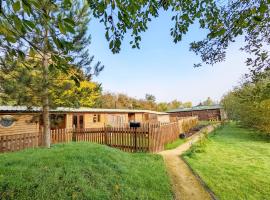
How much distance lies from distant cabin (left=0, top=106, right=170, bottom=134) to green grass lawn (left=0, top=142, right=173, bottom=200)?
19.3ft

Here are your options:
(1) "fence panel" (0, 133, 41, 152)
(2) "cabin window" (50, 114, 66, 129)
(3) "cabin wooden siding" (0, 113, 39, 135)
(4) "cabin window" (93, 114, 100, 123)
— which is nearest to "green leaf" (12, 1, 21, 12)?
(1) "fence panel" (0, 133, 41, 152)

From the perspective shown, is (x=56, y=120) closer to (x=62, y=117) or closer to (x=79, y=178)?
(x=62, y=117)

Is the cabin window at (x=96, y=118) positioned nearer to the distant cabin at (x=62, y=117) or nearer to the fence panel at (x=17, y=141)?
the distant cabin at (x=62, y=117)

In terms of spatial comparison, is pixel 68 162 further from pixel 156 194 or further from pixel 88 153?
pixel 156 194

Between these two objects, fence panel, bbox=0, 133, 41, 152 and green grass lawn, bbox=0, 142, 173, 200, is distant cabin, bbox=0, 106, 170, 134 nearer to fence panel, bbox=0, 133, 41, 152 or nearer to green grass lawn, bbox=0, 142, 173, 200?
fence panel, bbox=0, 133, 41, 152

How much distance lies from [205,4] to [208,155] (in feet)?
25.8

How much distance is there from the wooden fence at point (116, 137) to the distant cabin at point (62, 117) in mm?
1038

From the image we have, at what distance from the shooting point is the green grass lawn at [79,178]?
452cm

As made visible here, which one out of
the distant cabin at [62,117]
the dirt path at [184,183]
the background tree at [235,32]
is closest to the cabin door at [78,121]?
the distant cabin at [62,117]

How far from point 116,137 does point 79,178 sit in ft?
21.2

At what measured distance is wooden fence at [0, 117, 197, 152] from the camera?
34.1 ft

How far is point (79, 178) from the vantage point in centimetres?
515

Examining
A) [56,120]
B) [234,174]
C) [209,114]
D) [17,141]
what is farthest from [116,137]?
[209,114]

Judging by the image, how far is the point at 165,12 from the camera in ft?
11.6
